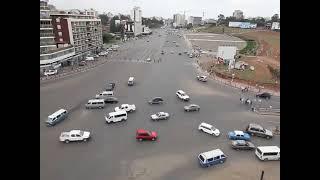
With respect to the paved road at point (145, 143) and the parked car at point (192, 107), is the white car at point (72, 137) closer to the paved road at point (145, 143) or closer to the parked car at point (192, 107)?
the paved road at point (145, 143)

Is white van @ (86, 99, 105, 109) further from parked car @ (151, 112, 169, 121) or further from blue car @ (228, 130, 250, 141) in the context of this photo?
blue car @ (228, 130, 250, 141)

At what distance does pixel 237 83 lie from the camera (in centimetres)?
906

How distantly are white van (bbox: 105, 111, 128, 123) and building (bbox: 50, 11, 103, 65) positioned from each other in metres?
6.57

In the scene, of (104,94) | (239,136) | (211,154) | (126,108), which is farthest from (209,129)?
(104,94)

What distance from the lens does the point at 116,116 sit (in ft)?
18.5

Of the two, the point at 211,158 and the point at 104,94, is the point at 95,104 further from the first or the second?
the point at 211,158

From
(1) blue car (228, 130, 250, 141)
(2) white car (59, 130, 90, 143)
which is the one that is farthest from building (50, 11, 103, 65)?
(1) blue car (228, 130, 250, 141)

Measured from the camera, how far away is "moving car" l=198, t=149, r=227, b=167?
4105 millimetres

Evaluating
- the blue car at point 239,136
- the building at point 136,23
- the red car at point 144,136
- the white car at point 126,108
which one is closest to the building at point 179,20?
the building at point 136,23

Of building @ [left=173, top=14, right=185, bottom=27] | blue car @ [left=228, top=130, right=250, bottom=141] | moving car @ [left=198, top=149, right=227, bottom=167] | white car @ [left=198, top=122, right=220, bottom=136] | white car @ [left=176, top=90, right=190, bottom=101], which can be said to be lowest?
moving car @ [left=198, top=149, right=227, bottom=167]

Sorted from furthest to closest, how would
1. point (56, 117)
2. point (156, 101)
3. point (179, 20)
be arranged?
point (179, 20) → point (156, 101) → point (56, 117)

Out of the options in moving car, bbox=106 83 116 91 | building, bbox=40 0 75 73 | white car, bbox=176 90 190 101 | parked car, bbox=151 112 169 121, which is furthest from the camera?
building, bbox=40 0 75 73

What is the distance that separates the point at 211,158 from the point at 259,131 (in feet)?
5.23
